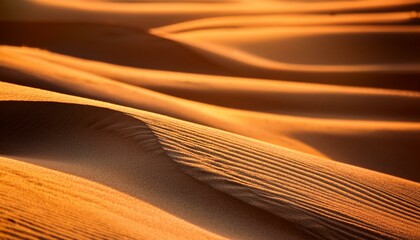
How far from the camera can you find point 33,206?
247 centimetres

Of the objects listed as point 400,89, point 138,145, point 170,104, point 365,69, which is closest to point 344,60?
point 365,69

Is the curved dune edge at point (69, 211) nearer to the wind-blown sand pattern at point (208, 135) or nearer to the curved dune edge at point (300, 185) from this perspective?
the wind-blown sand pattern at point (208, 135)

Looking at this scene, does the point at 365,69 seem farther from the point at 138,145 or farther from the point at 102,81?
the point at 138,145

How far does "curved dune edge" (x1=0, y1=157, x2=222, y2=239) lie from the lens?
7.54 ft

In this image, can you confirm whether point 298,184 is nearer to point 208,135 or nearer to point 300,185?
point 300,185

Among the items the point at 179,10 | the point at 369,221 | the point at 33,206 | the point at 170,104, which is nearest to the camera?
the point at 33,206

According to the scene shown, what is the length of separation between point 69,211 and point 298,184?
1526 mm

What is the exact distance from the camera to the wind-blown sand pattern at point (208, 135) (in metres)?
2.99

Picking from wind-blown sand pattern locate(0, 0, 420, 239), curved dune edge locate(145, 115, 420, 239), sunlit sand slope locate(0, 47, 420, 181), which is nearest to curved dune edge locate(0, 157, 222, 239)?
wind-blown sand pattern locate(0, 0, 420, 239)

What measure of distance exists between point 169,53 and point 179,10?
6.27 metres

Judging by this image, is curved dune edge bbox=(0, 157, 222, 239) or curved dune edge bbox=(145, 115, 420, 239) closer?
curved dune edge bbox=(0, 157, 222, 239)

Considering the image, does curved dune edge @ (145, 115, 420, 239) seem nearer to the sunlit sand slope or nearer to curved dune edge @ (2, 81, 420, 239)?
curved dune edge @ (2, 81, 420, 239)

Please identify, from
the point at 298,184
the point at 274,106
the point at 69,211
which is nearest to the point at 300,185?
the point at 298,184

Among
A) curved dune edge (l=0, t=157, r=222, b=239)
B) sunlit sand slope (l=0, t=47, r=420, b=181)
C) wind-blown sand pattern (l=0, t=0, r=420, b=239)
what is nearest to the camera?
curved dune edge (l=0, t=157, r=222, b=239)
